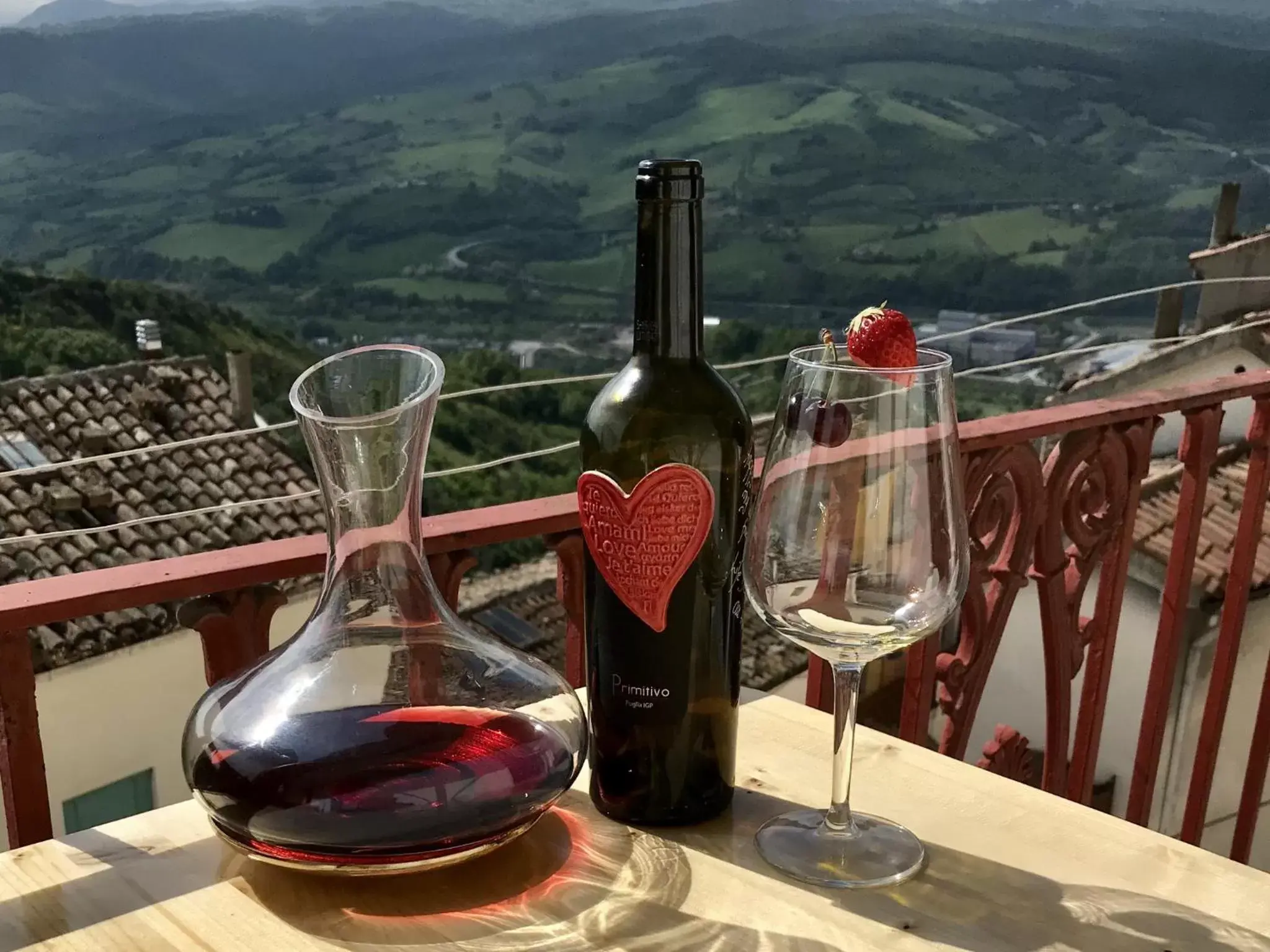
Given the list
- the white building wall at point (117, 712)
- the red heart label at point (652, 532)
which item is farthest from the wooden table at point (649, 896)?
the white building wall at point (117, 712)

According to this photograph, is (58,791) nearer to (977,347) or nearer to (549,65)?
(977,347)

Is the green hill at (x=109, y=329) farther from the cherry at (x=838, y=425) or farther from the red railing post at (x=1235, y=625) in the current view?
the cherry at (x=838, y=425)

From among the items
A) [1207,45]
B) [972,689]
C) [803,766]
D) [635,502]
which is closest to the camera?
[635,502]

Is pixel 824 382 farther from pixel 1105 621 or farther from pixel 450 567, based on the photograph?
pixel 1105 621

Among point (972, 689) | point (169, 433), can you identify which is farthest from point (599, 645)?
point (169, 433)

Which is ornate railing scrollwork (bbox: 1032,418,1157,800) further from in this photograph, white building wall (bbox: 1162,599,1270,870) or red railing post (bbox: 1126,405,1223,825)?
white building wall (bbox: 1162,599,1270,870)
